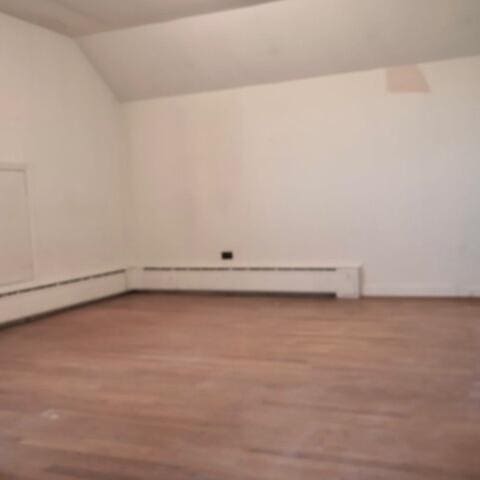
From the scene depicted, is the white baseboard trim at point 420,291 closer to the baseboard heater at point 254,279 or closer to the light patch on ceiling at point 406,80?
the baseboard heater at point 254,279

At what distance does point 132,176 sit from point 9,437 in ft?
15.6

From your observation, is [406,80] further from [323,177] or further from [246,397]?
[246,397]

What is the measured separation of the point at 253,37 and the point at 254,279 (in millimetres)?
2695

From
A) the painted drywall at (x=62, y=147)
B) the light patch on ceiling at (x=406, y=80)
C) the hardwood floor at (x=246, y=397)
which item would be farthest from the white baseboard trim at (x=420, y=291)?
the painted drywall at (x=62, y=147)

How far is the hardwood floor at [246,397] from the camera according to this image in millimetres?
2406

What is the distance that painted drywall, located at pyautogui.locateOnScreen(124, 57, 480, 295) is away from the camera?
5895 millimetres

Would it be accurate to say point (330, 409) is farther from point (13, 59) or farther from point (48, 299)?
point (13, 59)

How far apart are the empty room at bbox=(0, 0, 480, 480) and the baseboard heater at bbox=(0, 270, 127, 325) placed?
23mm

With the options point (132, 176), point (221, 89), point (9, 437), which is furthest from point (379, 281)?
point (9, 437)

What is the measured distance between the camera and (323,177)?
6312 millimetres

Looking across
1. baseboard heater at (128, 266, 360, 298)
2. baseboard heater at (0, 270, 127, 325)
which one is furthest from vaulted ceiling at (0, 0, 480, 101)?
baseboard heater at (0, 270, 127, 325)

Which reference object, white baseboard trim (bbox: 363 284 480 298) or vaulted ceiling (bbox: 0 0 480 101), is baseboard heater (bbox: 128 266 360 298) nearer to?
white baseboard trim (bbox: 363 284 480 298)

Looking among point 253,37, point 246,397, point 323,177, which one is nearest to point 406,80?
point 323,177

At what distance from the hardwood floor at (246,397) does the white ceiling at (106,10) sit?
289 centimetres
